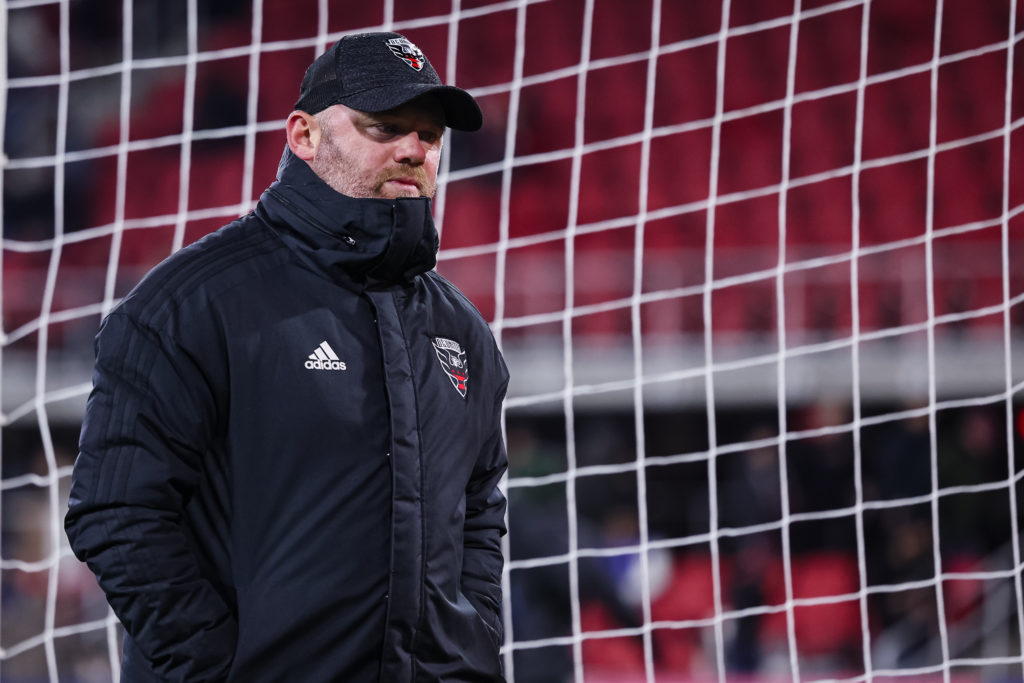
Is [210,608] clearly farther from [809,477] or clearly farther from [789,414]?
[789,414]

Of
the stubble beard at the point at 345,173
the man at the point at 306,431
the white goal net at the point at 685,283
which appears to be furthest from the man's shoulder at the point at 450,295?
the white goal net at the point at 685,283

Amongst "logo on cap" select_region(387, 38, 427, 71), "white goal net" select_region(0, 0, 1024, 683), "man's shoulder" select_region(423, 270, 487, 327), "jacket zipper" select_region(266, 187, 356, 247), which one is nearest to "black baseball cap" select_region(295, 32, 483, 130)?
"logo on cap" select_region(387, 38, 427, 71)

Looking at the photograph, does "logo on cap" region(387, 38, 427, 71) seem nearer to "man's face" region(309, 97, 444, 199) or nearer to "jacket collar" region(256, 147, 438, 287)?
"man's face" region(309, 97, 444, 199)

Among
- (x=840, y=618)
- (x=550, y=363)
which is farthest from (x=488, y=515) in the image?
(x=550, y=363)

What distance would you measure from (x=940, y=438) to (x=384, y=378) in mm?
5280

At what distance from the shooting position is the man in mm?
1203

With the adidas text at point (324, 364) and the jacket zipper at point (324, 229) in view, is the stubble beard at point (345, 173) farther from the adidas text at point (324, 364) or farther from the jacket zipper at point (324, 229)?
the adidas text at point (324, 364)

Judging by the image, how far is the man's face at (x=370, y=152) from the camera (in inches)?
53.3

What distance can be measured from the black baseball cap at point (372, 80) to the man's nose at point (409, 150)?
0.17ft

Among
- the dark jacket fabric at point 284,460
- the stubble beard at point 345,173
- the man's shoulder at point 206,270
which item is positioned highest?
the stubble beard at point 345,173

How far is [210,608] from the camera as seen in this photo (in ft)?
3.95

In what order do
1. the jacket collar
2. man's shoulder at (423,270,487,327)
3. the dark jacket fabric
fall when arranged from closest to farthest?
the dark jacket fabric, the jacket collar, man's shoulder at (423,270,487,327)

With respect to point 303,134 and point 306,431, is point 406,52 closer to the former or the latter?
point 303,134

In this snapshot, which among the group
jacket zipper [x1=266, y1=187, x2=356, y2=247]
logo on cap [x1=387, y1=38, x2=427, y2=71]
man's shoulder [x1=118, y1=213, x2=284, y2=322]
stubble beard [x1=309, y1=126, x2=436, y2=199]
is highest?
logo on cap [x1=387, y1=38, x2=427, y2=71]
